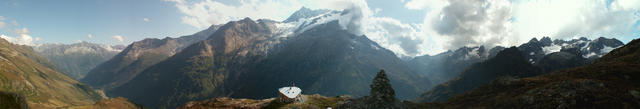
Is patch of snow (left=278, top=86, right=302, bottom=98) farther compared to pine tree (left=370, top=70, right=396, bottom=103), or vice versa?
patch of snow (left=278, top=86, right=302, bottom=98)

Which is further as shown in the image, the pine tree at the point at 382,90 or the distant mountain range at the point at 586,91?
the pine tree at the point at 382,90

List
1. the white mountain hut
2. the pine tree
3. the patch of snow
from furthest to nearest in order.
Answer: the patch of snow < the white mountain hut < the pine tree

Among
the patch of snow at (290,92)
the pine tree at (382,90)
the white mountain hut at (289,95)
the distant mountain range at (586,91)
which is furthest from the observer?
the patch of snow at (290,92)

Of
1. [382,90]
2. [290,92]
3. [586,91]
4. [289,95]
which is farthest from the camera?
[290,92]

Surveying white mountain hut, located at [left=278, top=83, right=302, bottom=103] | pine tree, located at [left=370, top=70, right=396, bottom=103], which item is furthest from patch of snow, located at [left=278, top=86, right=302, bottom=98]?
pine tree, located at [left=370, top=70, right=396, bottom=103]

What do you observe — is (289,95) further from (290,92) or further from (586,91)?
(586,91)

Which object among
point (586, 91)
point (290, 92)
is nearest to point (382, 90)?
point (290, 92)

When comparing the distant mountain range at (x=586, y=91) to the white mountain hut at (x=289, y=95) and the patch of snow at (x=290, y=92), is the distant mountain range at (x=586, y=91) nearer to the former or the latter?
the white mountain hut at (x=289, y=95)

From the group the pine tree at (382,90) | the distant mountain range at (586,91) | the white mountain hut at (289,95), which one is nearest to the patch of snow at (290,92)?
the white mountain hut at (289,95)

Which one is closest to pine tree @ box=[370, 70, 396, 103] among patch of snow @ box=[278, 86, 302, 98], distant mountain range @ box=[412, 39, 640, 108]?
patch of snow @ box=[278, 86, 302, 98]

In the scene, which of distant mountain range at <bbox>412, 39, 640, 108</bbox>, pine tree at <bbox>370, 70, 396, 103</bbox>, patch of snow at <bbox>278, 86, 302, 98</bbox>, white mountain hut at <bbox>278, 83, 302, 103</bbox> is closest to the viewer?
distant mountain range at <bbox>412, 39, 640, 108</bbox>

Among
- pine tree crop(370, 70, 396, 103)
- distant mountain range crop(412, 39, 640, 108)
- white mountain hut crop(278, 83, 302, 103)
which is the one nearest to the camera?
distant mountain range crop(412, 39, 640, 108)

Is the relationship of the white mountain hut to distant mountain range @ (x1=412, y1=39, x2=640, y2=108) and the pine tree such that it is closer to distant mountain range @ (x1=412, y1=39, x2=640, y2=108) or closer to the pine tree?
the pine tree

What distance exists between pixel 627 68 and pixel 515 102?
28.3m
